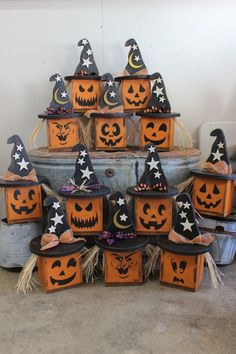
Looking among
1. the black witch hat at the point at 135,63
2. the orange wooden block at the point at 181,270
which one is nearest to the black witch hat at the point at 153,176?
the orange wooden block at the point at 181,270

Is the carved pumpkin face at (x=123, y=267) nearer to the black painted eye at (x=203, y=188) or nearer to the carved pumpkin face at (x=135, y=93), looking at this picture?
the black painted eye at (x=203, y=188)

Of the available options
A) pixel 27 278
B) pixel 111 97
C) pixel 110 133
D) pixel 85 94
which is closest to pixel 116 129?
pixel 110 133

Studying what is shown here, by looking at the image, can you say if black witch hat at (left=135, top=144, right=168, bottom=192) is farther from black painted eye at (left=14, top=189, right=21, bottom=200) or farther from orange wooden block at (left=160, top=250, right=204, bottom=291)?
black painted eye at (left=14, top=189, right=21, bottom=200)

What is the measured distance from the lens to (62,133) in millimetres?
1819

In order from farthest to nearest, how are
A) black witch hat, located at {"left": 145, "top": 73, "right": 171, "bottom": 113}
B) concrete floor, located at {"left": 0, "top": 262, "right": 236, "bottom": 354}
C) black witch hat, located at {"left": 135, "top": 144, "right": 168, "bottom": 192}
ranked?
black witch hat, located at {"left": 145, "top": 73, "right": 171, "bottom": 113}
black witch hat, located at {"left": 135, "top": 144, "right": 168, "bottom": 192}
concrete floor, located at {"left": 0, "top": 262, "right": 236, "bottom": 354}

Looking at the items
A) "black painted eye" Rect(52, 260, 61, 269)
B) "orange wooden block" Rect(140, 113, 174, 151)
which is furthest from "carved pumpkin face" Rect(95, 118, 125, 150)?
"black painted eye" Rect(52, 260, 61, 269)

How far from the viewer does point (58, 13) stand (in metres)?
1.99

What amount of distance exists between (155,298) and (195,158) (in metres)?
0.67

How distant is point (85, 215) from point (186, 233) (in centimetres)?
42

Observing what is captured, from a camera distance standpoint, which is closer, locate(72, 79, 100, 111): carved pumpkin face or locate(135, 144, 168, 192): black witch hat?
locate(135, 144, 168, 192): black witch hat

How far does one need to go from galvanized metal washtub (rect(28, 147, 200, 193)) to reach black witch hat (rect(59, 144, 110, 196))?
140 mm

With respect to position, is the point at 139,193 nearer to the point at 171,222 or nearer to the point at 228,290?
the point at 171,222

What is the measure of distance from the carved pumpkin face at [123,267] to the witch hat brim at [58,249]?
12 cm

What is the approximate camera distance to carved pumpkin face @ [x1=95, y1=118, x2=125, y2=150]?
5.86 ft
